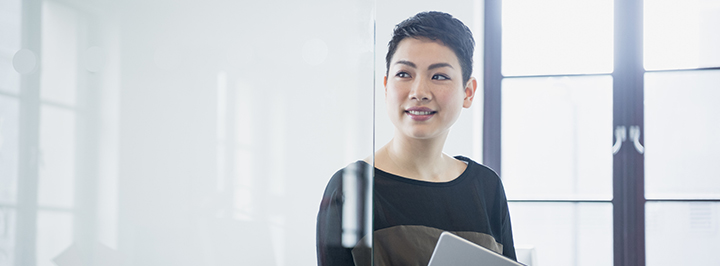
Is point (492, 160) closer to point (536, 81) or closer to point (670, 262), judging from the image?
point (536, 81)

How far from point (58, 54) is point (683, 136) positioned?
5.47ft

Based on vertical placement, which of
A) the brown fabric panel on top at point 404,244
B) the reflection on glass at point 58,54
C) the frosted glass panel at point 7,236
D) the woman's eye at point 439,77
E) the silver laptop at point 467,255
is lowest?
the brown fabric panel on top at point 404,244

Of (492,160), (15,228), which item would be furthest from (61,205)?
(492,160)

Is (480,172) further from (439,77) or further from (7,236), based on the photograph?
(7,236)

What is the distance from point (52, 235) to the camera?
0.11 meters

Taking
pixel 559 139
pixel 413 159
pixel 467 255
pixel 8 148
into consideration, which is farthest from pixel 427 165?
pixel 559 139

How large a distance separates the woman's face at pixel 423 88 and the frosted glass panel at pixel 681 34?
3.91 feet

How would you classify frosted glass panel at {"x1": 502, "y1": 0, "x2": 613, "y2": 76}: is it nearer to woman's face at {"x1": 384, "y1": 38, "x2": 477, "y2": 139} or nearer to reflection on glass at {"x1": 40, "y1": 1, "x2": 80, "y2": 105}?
woman's face at {"x1": 384, "y1": 38, "x2": 477, "y2": 139}

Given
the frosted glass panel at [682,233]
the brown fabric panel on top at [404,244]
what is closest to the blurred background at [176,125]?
the brown fabric panel on top at [404,244]

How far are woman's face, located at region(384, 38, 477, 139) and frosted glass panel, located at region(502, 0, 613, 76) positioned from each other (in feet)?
3.23

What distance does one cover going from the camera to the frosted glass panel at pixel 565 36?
1.34 metres

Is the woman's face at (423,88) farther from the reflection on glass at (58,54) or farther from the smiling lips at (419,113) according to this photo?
the reflection on glass at (58,54)

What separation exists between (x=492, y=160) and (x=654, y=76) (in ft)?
2.00

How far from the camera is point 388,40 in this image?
0.55 m
